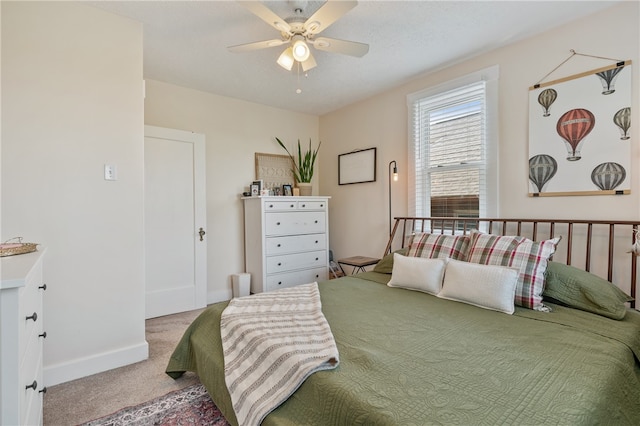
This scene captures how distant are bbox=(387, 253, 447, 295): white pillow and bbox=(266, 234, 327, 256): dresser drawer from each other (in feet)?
5.18

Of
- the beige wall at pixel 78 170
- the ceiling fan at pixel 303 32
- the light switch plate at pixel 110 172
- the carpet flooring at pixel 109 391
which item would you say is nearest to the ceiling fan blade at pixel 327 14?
the ceiling fan at pixel 303 32

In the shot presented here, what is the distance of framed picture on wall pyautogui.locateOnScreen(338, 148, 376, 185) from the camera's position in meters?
3.90

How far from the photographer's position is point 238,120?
3.96 metres

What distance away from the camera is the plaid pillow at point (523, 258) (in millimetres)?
1896

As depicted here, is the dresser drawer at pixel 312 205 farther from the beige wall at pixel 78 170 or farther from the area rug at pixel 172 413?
the area rug at pixel 172 413

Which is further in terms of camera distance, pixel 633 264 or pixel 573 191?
pixel 573 191

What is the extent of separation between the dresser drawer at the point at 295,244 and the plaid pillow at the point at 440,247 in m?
1.54

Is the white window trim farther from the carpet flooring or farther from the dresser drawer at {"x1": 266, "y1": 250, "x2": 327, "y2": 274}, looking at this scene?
the carpet flooring

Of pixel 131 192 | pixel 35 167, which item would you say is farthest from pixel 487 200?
pixel 35 167

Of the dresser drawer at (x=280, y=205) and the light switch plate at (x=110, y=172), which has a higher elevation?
the light switch plate at (x=110, y=172)

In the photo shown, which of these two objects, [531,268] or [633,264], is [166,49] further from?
Result: [633,264]

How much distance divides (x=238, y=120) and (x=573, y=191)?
352 cm

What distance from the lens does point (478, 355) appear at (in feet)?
4.25

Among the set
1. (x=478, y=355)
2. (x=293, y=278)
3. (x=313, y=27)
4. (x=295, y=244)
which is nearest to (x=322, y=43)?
(x=313, y=27)
